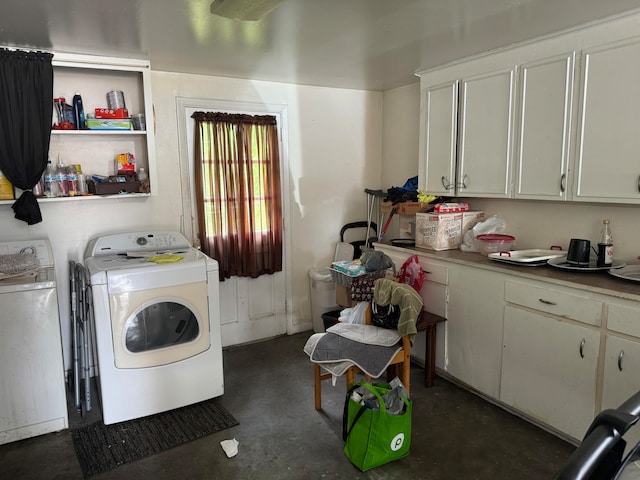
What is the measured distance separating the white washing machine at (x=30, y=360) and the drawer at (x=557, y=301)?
261 centimetres

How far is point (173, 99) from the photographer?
333cm

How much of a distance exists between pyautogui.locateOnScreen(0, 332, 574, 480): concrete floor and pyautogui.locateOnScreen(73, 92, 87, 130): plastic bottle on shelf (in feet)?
5.99

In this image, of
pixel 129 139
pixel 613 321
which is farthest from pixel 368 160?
pixel 613 321

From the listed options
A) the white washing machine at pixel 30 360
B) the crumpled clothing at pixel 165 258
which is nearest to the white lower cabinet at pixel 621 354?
the crumpled clothing at pixel 165 258

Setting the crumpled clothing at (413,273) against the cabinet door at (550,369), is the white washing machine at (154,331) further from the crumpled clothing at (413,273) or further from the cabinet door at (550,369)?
the cabinet door at (550,369)

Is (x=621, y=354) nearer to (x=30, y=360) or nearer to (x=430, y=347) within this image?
(x=430, y=347)

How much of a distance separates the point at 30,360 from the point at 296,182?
2350 mm

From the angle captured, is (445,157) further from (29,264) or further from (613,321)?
(29,264)

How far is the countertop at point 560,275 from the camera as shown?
2.13 meters

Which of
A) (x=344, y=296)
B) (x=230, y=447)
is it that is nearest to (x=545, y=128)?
(x=344, y=296)

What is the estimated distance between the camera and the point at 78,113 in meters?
2.88

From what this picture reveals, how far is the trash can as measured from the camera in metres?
3.92

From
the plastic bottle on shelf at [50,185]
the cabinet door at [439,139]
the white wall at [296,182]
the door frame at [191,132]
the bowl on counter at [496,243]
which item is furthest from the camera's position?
the door frame at [191,132]

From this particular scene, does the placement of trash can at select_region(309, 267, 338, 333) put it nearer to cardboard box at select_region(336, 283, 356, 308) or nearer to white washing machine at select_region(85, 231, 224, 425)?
cardboard box at select_region(336, 283, 356, 308)
